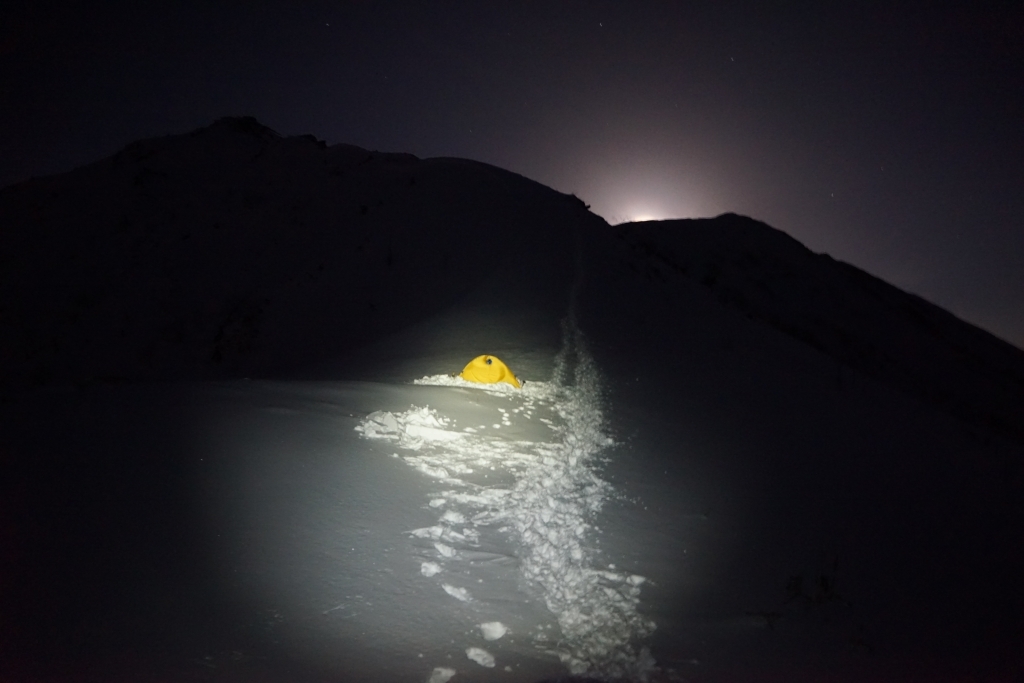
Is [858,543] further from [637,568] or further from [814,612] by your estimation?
[637,568]

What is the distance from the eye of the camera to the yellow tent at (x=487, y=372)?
26.7 feet

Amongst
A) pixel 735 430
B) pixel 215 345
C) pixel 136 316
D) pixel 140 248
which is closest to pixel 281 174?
pixel 140 248

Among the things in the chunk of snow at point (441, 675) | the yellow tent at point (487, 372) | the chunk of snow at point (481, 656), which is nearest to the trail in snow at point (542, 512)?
the chunk of snow at point (481, 656)

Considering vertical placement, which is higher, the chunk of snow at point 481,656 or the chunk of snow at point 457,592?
the chunk of snow at point 457,592

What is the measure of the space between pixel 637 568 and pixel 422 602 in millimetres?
1473

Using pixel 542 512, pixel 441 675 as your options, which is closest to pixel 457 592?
pixel 441 675

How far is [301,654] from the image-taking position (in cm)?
272

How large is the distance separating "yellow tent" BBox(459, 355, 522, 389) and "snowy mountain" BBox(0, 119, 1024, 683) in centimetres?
31

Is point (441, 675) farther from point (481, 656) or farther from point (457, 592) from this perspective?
point (457, 592)

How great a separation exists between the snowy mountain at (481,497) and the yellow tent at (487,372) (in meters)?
0.31

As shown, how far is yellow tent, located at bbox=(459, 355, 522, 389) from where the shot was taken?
8.14 m

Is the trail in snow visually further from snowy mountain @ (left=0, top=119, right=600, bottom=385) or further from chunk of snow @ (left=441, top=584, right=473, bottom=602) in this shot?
snowy mountain @ (left=0, top=119, right=600, bottom=385)

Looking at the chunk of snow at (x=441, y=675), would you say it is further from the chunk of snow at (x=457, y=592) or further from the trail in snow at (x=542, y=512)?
the chunk of snow at (x=457, y=592)

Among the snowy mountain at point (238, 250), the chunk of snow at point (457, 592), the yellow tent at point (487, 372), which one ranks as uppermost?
the snowy mountain at point (238, 250)
